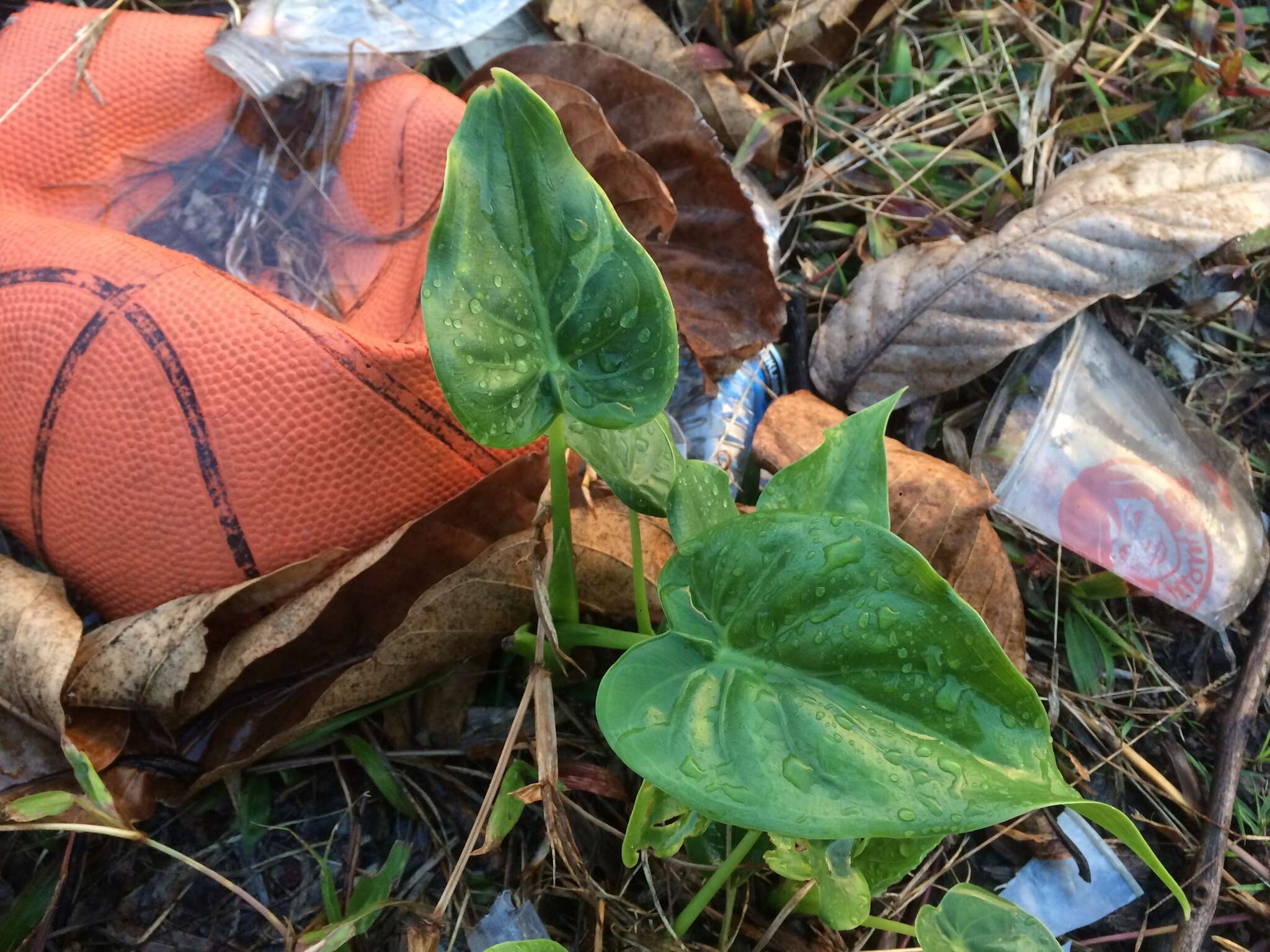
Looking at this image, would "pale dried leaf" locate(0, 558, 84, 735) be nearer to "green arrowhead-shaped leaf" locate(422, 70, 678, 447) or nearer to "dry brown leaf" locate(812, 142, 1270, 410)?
"green arrowhead-shaped leaf" locate(422, 70, 678, 447)

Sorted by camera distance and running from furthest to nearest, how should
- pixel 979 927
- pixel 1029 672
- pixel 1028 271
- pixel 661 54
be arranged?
pixel 661 54 → pixel 1028 271 → pixel 1029 672 → pixel 979 927

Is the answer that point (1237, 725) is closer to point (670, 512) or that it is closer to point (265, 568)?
point (670, 512)

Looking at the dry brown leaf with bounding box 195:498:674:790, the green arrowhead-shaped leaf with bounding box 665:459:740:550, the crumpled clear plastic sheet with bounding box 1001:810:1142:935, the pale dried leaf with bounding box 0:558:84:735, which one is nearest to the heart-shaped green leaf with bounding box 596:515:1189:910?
the green arrowhead-shaped leaf with bounding box 665:459:740:550

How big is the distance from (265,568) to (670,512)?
0.57 metres

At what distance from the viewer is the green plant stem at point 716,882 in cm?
111

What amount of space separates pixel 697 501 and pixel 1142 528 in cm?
101

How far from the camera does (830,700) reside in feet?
2.86

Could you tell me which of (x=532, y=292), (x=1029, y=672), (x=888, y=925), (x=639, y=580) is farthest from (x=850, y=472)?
(x=1029, y=672)

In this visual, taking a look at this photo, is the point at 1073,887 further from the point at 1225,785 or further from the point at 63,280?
the point at 63,280

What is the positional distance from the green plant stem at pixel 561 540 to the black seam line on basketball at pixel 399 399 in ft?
0.35

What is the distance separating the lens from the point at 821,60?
2057 mm

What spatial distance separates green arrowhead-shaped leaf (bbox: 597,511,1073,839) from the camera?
781 mm

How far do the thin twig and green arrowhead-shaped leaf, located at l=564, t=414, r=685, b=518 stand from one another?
1.09 meters

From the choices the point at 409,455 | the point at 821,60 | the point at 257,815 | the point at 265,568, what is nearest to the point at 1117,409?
the point at 821,60
